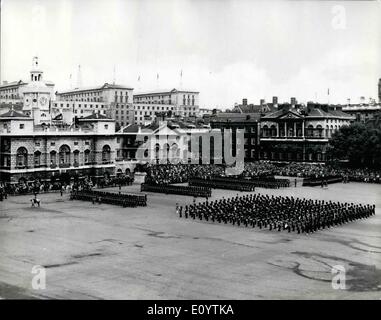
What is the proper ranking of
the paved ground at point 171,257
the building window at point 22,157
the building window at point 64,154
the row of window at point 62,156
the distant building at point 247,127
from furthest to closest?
the distant building at point 247,127
the building window at point 64,154
the row of window at point 62,156
the building window at point 22,157
the paved ground at point 171,257

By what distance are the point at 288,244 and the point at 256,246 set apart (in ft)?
7.28

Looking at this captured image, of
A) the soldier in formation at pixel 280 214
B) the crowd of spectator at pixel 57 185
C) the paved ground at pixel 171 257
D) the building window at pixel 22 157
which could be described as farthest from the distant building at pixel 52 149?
the soldier in formation at pixel 280 214

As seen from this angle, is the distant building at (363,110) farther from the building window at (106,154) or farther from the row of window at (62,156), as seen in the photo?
the row of window at (62,156)

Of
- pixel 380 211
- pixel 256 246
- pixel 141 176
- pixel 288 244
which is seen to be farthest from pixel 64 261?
pixel 141 176

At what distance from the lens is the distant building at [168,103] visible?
158 meters

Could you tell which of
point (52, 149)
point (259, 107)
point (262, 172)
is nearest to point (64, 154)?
point (52, 149)

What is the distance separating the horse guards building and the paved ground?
1947 centimetres

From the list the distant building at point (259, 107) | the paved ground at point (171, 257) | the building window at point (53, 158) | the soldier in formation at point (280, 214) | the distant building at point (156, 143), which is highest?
the distant building at point (259, 107)

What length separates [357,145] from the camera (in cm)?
8325

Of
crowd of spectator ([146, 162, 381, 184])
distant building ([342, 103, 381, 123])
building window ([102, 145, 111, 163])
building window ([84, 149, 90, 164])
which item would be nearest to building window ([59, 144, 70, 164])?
building window ([84, 149, 90, 164])

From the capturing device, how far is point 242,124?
108312 millimetres

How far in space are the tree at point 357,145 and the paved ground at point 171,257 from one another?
37596 mm
